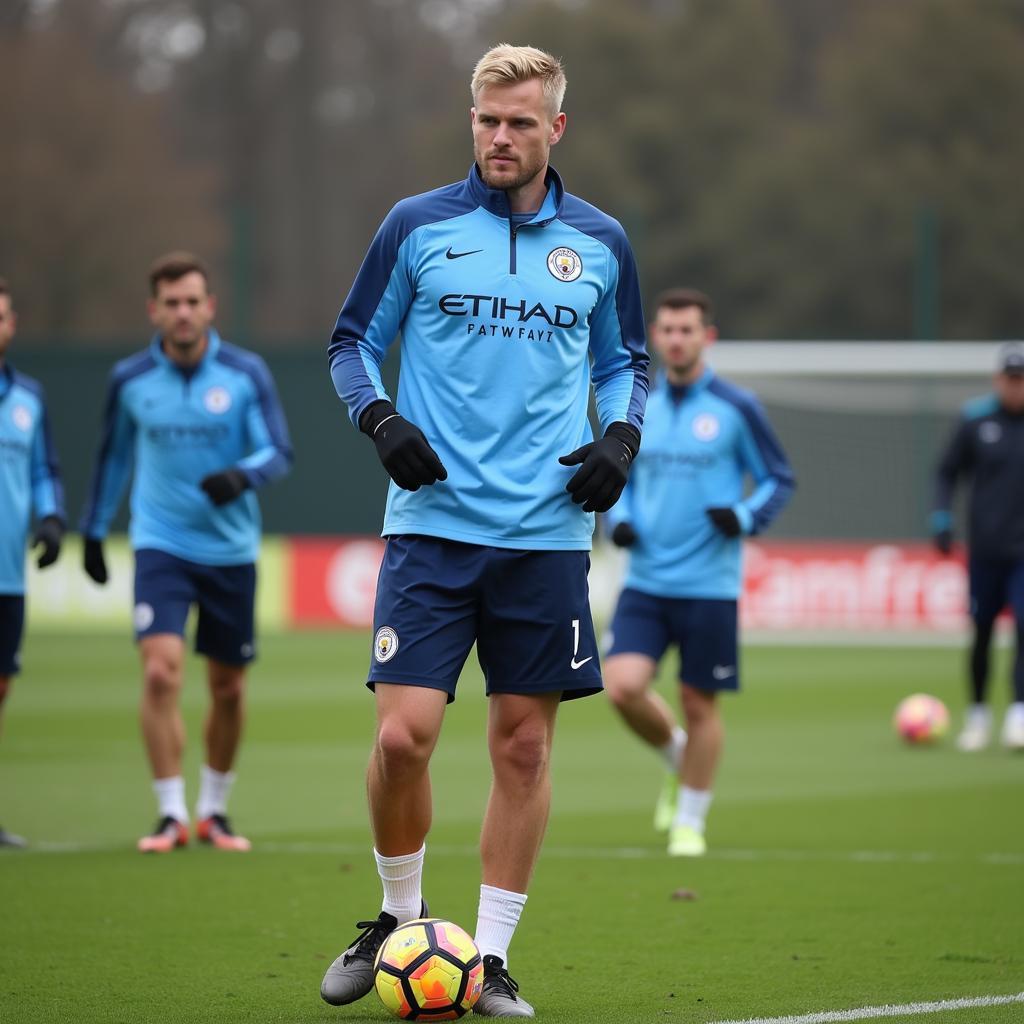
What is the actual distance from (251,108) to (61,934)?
41.7 m

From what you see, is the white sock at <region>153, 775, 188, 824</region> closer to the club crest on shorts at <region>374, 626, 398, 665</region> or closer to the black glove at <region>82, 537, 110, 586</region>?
the black glove at <region>82, 537, 110, 586</region>

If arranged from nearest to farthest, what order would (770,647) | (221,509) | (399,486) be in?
(399,486)
(221,509)
(770,647)

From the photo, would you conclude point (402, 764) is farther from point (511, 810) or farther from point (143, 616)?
point (143, 616)

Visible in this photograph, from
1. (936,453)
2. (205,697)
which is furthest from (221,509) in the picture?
(936,453)

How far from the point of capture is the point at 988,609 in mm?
12820

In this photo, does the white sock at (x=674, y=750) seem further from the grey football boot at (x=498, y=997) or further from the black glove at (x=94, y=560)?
the grey football boot at (x=498, y=997)

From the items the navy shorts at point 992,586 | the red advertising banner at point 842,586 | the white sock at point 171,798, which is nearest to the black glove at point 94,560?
the white sock at point 171,798

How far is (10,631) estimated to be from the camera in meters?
8.85

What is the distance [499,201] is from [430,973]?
204 cm

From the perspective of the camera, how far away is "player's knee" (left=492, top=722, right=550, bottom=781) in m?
5.43

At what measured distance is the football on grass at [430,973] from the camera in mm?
5172

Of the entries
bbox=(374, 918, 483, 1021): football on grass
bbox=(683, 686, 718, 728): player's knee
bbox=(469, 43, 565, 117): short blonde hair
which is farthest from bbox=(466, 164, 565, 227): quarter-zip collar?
bbox=(683, 686, 718, 728): player's knee

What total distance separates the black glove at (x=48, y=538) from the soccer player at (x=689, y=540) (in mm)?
2492

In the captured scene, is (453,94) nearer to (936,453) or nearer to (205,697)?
(936,453)
